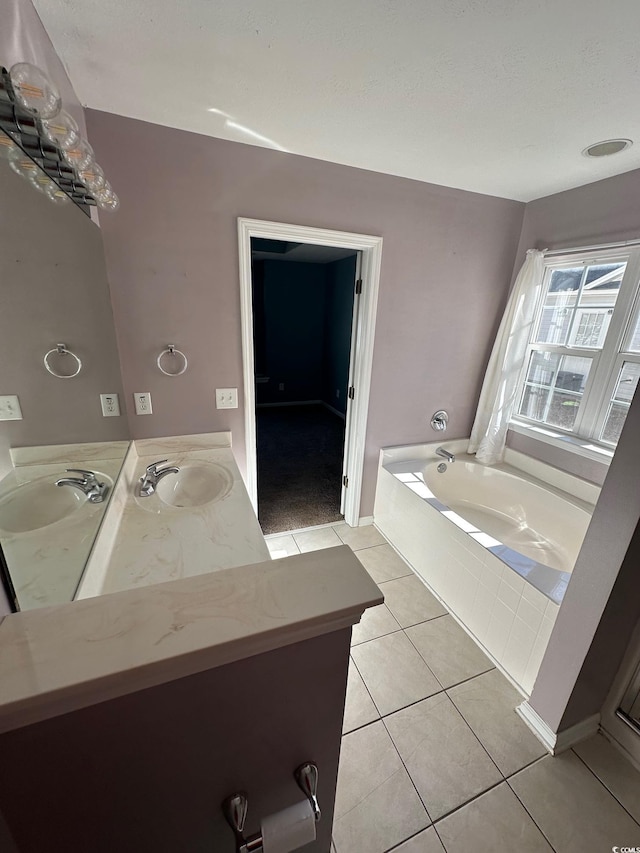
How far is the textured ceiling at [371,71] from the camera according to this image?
0.97 m

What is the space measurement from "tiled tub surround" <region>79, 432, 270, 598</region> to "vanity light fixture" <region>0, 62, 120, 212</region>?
40.3 inches

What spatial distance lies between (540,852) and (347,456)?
195 centimetres

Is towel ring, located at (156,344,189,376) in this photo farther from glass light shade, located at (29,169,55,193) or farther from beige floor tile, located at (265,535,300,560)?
beige floor tile, located at (265,535,300,560)

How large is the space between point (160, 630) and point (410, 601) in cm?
183

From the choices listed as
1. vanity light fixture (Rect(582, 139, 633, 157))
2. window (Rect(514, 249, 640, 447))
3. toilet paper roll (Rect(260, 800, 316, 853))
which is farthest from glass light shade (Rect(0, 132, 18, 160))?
window (Rect(514, 249, 640, 447))

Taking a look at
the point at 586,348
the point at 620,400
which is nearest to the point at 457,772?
the point at 620,400

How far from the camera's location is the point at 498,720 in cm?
144

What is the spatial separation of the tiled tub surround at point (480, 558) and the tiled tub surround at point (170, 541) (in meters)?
1.18

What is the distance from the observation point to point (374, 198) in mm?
1986

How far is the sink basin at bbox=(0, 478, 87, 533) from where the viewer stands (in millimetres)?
725

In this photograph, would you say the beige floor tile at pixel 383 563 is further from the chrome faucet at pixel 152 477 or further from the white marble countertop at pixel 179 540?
the chrome faucet at pixel 152 477

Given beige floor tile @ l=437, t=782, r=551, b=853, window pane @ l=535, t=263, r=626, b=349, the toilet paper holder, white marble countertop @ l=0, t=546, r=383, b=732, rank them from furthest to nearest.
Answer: window pane @ l=535, t=263, r=626, b=349
beige floor tile @ l=437, t=782, r=551, b=853
the toilet paper holder
white marble countertop @ l=0, t=546, r=383, b=732

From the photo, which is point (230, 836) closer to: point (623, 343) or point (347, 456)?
point (347, 456)

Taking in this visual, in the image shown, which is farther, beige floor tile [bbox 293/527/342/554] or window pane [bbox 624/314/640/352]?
beige floor tile [bbox 293/527/342/554]
